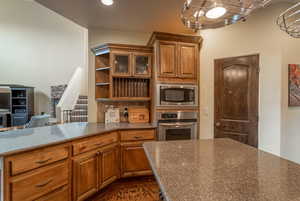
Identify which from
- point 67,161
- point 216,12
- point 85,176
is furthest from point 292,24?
point 85,176

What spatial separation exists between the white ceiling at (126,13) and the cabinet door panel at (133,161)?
2144mm

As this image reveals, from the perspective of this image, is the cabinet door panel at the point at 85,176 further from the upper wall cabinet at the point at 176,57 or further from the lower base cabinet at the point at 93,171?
the upper wall cabinet at the point at 176,57

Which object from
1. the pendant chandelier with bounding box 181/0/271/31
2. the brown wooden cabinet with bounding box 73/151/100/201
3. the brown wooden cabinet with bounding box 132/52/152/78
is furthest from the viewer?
the brown wooden cabinet with bounding box 132/52/152/78

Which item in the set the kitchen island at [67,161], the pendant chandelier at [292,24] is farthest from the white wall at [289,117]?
the kitchen island at [67,161]

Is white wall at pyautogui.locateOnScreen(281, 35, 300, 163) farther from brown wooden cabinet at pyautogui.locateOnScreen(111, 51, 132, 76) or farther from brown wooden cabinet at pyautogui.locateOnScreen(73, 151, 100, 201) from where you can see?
brown wooden cabinet at pyautogui.locateOnScreen(73, 151, 100, 201)

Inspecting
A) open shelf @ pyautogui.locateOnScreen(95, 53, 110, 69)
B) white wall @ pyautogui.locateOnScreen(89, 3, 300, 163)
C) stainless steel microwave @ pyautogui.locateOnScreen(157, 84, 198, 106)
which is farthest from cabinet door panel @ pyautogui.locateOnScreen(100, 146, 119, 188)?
white wall @ pyautogui.locateOnScreen(89, 3, 300, 163)

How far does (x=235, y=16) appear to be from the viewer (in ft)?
4.55

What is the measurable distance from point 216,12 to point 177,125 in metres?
1.88

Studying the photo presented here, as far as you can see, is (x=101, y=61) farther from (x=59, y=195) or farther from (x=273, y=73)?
(x=273, y=73)

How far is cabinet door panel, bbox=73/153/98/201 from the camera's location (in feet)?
6.30

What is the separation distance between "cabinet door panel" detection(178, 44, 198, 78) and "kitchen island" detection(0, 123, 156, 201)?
112 centimetres

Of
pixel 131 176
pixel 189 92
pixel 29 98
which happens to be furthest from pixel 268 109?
pixel 29 98

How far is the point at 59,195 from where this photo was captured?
173 centimetres

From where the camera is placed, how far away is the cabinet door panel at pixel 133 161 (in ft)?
8.54
